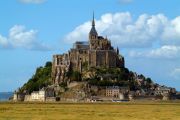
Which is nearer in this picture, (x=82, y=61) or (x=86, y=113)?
(x=86, y=113)

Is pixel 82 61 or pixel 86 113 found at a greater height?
pixel 82 61

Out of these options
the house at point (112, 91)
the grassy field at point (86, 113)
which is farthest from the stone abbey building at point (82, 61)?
the grassy field at point (86, 113)

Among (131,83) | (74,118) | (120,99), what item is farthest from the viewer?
(131,83)

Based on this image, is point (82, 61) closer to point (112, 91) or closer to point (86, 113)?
point (112, 91)

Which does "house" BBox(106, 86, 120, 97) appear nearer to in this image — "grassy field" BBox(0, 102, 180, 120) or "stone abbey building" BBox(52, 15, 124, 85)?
"stone abbey building" BBox(52, 15, 124, 85)

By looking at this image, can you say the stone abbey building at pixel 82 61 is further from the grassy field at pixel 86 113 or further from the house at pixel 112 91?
the grassy field at pixel 86 113

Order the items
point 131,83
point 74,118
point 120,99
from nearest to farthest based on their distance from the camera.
→ point 74,118, point 120,99, point 131,83

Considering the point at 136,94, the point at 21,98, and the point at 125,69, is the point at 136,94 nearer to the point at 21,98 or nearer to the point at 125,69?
the point at 125,69

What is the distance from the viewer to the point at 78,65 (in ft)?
634

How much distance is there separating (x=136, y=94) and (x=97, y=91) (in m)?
12.4

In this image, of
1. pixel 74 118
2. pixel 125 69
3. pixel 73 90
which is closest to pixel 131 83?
pixel 125 69

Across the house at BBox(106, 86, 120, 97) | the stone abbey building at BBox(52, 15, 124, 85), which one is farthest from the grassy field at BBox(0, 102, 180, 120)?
the stone abbey building at BBox(52, 15, 124, 85)

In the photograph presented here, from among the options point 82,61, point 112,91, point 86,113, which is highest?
point 82,61

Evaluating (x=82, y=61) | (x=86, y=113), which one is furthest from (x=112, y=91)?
(x=86, y=113)
